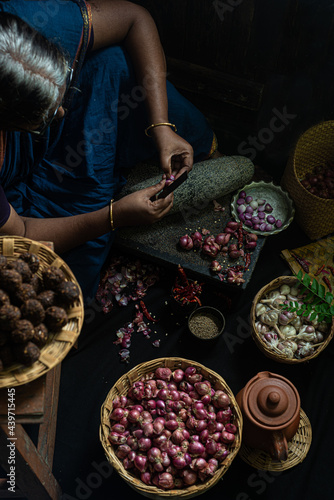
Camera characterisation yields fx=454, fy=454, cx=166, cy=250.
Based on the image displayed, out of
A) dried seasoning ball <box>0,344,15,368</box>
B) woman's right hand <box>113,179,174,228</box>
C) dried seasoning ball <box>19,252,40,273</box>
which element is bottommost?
woman's right hand <box>113,179,174,228</box>

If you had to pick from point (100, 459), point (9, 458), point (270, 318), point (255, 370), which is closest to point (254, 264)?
point (270, 318)

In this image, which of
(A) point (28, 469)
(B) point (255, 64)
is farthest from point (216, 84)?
(A) point (28, 469)

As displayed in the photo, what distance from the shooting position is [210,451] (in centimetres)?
163

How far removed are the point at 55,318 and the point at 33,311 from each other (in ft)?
0.19

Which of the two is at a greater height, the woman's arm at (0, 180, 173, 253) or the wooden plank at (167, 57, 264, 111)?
the wooden plank at (167, 57, 264, 111)

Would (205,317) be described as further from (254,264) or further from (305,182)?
(305,182)

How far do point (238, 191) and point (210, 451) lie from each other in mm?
1242

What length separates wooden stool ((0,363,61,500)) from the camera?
1.23 meters

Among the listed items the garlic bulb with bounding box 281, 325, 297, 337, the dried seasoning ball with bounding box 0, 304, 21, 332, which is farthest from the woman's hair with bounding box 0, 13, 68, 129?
the garlic bulb with bounding box 281, 325, 297, 337

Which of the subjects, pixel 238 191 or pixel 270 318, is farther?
pixel 238 191

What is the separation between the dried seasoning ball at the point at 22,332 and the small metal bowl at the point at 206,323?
100 cm

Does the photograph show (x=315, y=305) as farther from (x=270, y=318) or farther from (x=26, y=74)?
(x=26, y=74)

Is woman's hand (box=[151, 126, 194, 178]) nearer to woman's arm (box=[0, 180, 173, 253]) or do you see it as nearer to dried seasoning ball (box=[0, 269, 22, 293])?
woman's arm (box=[0, 180, 173, 253])

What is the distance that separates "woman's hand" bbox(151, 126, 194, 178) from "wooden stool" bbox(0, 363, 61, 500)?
3.27 feet
